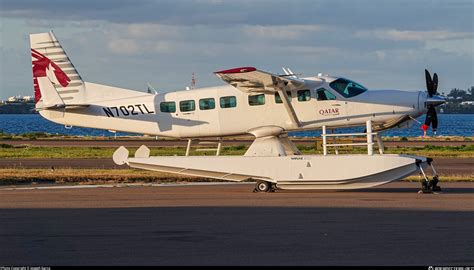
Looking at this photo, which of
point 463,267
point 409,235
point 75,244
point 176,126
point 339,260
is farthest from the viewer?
point 176,126

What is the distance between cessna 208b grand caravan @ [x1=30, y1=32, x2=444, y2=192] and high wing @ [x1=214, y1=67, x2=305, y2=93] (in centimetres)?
3

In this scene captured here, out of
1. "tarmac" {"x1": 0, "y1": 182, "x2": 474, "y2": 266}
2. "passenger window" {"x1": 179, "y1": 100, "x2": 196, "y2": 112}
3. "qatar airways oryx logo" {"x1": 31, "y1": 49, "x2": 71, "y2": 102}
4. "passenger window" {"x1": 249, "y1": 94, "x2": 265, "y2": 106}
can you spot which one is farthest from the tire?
"qatar airways oryx logo" {"x1": 31, "y1": 49, "x2": 71, "y2": 102}

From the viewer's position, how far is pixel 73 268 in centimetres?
1201

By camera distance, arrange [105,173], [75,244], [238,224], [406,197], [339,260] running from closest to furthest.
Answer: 1. [339,260]
2. [75,244]
3. [238,224]
4. [406,197]
5. [105,173]

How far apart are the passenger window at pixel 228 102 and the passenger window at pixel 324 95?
7.91ft

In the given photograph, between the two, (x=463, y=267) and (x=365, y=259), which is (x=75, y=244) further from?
(x=463, y=267)

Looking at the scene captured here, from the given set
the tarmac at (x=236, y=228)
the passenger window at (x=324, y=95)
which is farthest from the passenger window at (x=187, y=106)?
the passenger window at (x=324, y=95)

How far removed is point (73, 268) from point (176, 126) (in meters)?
15.4

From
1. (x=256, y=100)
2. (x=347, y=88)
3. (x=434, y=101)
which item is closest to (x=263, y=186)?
(x=256, y=100)

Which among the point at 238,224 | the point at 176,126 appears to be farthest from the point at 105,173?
the point at 238,224

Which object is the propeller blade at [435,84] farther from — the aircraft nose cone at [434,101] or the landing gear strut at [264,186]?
A: the landing gear strut at [264,186]

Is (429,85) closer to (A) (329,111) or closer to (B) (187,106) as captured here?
(A) (329,111)

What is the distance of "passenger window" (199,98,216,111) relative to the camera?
26.9m

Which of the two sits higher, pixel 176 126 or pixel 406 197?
pixel 176 126
